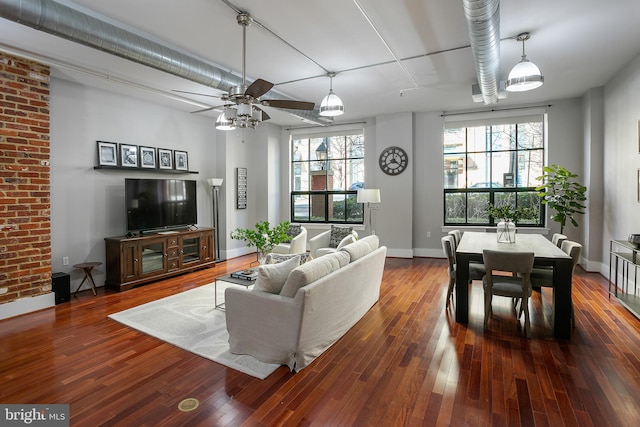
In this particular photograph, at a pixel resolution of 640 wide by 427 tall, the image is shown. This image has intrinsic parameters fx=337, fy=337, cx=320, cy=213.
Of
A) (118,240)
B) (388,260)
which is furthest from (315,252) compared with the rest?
(118,240)

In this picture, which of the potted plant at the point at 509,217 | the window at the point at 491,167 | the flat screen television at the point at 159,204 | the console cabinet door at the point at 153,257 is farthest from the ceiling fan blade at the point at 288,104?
the window at the point at 491,167

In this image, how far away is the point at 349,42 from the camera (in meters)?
3.69

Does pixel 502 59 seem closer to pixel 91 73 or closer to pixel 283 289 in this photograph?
pixel 283 289

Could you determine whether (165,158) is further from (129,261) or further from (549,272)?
(549,272)

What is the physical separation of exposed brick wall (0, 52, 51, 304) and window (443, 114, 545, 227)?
263 inches

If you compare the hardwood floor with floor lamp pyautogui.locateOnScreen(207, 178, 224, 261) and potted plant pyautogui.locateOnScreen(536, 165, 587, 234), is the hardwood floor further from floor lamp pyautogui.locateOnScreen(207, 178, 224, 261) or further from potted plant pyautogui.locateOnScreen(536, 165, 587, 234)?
floor lamp pyautogui.locateOnScreen(207, 178, 224, 261)

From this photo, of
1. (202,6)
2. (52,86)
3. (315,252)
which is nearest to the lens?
(202,6)

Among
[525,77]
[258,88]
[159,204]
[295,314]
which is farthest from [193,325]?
[525,77]

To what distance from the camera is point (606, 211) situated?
5.26 meters

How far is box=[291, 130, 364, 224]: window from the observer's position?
779 cm

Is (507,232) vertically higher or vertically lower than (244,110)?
lower

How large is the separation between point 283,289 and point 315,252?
2.99 meters

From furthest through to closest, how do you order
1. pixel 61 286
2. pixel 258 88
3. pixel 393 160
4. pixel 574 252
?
1. pixel 393 160
2. pixel 61 286
3. pixel 574 252
4. pixel 258 88

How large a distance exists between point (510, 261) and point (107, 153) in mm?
5611
